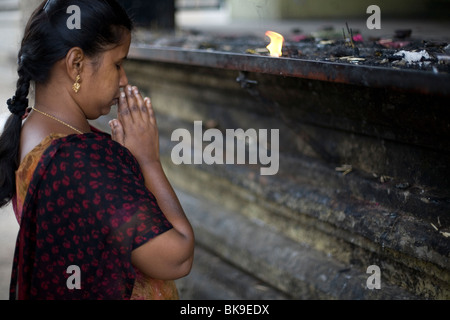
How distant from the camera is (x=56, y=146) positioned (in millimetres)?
1442

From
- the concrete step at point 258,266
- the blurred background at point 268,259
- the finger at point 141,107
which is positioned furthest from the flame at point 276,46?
the concrete step at point 258,266

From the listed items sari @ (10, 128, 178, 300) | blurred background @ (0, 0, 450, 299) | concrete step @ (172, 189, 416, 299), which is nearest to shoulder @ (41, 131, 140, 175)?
sari @ (10, 128, 178, 300)

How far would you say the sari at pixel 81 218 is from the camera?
1.43 meters

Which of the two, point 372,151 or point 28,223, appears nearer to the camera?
point 28,223

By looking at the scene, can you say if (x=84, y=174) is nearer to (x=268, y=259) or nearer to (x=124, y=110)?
(x=124, y=110)

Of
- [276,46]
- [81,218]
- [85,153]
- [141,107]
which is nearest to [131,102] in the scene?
[141,107]

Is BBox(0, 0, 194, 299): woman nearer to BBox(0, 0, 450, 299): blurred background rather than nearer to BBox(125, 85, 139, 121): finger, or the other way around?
BBox(125, 85, 139, 121): finger

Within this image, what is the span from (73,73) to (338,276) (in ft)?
5.04

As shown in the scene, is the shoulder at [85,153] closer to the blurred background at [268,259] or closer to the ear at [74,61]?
the ear at [74,61]

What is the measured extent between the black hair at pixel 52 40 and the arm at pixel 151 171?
0.22m

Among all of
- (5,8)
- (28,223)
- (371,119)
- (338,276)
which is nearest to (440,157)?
(371,119)

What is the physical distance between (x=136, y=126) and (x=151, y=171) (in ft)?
0.54

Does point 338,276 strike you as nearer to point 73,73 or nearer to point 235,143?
point 235,143

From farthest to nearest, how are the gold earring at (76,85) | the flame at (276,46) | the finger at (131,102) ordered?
the flame at (276,46) < the finger at (131,102) < the gold earring at (76,85)
